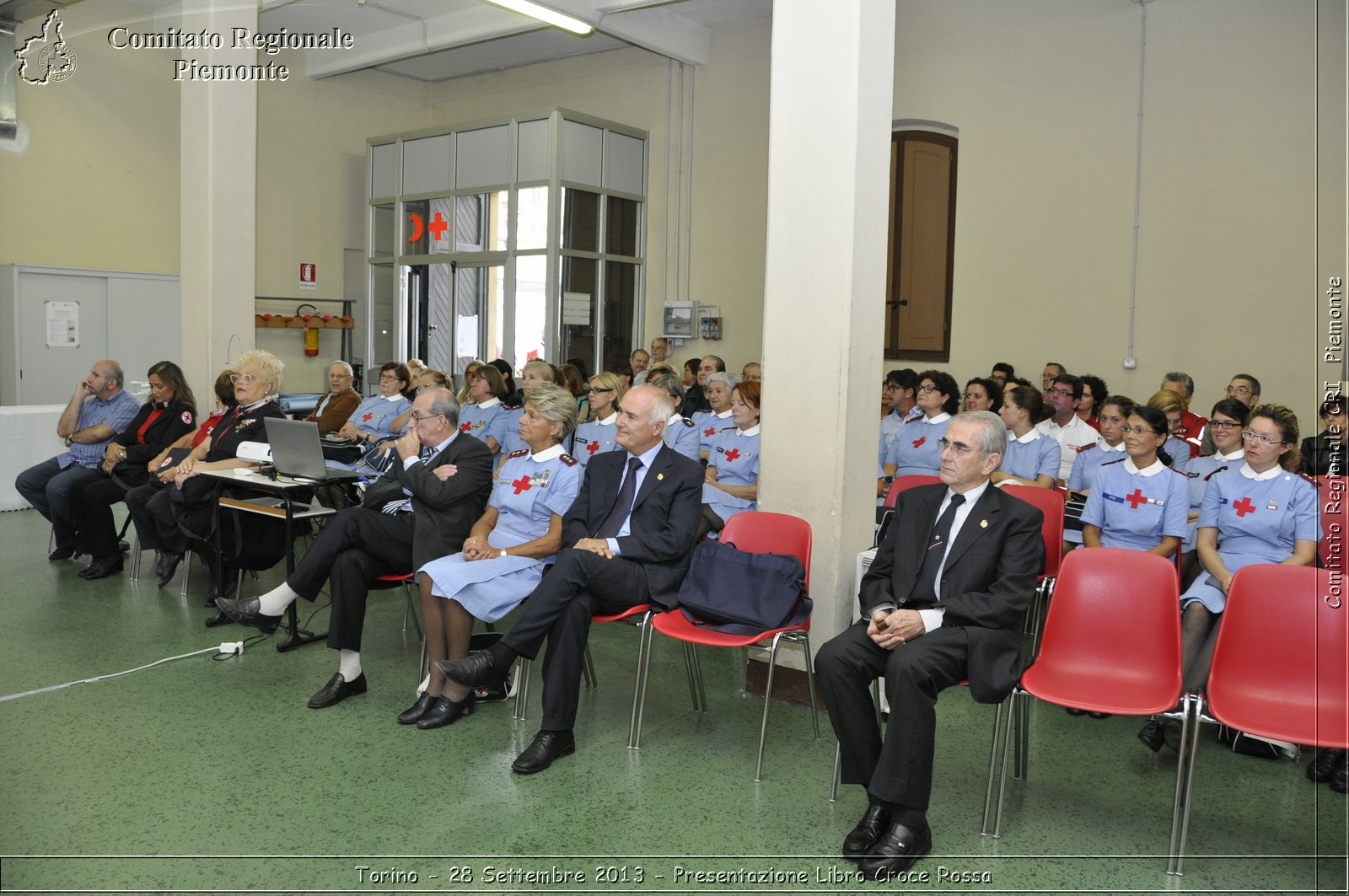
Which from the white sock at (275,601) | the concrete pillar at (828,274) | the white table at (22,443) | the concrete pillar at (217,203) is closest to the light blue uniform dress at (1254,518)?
the concrete pillar at (828,274)

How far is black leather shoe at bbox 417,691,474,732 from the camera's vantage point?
371 cm

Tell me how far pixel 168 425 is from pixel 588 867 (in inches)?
171

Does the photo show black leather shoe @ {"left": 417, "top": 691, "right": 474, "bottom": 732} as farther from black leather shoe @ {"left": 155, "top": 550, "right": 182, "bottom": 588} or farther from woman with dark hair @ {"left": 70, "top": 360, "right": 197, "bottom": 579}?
woman with dark hair @ {"left": 70, "top": 360, "right": 197, "bottom": 579}

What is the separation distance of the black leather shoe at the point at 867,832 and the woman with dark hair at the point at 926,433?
9.32ft

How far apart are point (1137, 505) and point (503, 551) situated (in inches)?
94.9

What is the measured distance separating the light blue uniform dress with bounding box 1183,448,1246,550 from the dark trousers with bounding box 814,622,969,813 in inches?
62.6

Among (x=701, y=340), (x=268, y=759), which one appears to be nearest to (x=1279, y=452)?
(x=268, y=759)

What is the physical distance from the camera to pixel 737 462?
5285 mm

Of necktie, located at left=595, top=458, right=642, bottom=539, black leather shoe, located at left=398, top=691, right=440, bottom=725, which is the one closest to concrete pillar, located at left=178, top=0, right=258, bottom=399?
black leather shoe, located at left=398, top=691, right=440, bottom=725

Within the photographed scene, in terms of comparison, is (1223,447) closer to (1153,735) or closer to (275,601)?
(1153,735)

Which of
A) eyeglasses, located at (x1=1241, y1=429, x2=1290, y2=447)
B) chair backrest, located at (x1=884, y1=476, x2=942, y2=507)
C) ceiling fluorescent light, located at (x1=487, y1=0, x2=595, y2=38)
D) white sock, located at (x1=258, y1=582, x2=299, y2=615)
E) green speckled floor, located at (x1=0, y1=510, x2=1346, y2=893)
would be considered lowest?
green speckled floor, located at (x1=0, y1=510, x2=1346, y2=893)

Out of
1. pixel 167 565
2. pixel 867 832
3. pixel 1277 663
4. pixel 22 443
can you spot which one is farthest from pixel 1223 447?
pixel 22 443

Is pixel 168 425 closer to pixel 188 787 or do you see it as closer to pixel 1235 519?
pixel 188 787

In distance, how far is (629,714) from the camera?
12.8 ft
